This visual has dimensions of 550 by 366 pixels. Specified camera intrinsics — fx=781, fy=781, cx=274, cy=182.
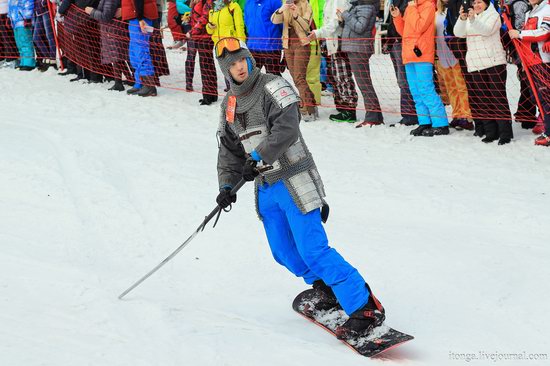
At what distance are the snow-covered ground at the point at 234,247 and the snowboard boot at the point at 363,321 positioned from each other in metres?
0.13

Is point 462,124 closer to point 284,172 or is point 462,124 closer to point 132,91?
point 284,172

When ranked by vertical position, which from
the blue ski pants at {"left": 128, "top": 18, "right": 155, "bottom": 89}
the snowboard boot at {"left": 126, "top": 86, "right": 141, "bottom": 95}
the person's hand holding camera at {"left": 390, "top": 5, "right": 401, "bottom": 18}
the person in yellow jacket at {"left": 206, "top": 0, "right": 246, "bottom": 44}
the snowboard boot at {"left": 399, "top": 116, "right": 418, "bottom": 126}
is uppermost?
the person's hand holding camera at {"left": 390, "top": 5, "right": 401, "bottom": 18}

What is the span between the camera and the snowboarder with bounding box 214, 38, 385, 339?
442cm

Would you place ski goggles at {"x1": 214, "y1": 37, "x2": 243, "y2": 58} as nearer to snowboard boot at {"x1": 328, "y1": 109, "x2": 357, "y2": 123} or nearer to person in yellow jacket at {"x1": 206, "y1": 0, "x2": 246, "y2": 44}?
snowboard boot at {"x1": 328, "y1": 109, "x2": 357, "y2": 123}

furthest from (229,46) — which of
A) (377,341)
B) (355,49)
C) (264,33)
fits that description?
(264,33)

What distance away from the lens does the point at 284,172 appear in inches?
178

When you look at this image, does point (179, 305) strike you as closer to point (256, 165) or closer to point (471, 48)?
point (256, 165)

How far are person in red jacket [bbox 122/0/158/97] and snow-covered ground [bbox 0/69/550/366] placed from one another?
5.13ft

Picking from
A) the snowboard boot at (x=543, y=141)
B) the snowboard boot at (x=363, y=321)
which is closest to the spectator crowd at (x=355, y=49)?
the snowboard boot at (x=543, y=141)

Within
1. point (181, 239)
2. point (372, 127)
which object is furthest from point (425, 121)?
point (181, 239)

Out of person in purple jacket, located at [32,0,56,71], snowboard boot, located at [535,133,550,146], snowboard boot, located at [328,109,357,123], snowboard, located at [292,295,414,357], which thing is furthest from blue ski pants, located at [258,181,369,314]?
person in purple jacket, located at [32,0,56,71]

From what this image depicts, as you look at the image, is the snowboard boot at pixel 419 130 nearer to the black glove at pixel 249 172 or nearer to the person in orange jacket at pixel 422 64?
the person in orange jacket at pixel 422 64

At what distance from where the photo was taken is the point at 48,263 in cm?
551

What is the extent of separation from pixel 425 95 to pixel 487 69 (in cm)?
78
